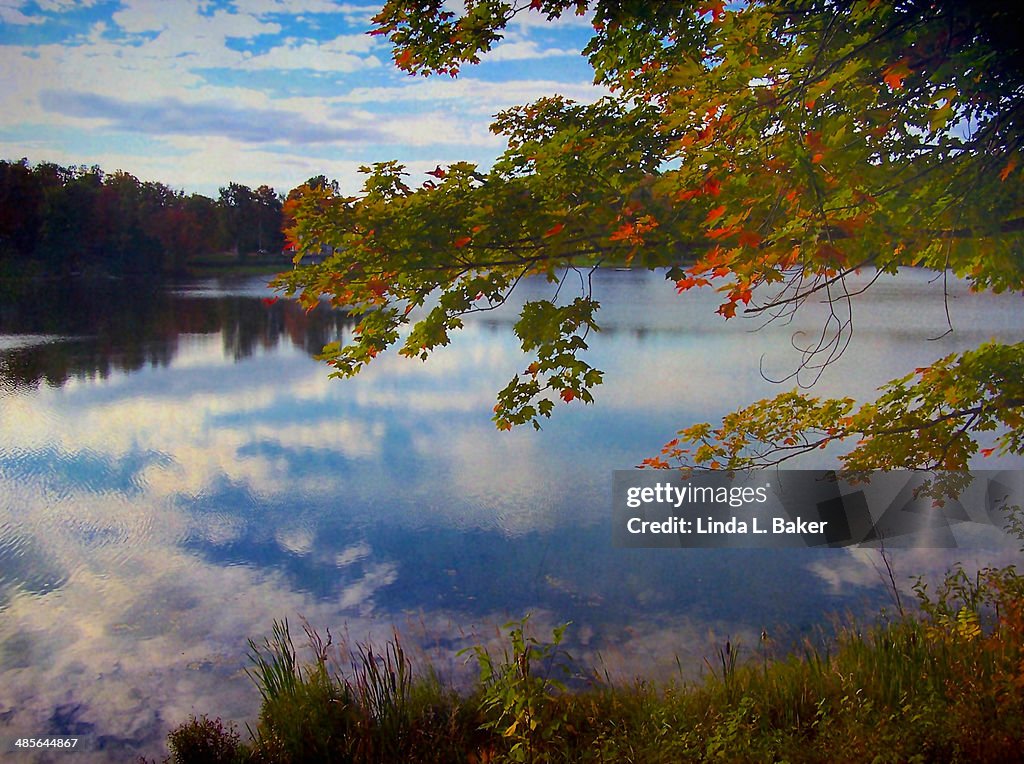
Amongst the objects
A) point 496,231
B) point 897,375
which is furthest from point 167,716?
point 897,375

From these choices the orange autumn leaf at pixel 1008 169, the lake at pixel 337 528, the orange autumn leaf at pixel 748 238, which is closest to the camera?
the orange autumn leaf at pixel 748 238

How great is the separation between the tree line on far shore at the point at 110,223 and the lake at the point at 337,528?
2915 millimetres

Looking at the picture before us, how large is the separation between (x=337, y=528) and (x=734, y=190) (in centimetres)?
572

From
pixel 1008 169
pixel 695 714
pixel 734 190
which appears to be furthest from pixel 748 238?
pixel 695 714

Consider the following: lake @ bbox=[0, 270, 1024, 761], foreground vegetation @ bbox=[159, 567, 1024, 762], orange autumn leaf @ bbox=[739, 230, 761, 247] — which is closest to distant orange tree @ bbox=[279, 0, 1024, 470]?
orange autumn leaf @ bbox=[739, 230, 761, 247]

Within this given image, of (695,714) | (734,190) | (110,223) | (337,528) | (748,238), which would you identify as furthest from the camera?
(110,223)

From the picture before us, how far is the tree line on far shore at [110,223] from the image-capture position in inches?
597

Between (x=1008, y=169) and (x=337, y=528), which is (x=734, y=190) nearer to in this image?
(x=1008, y=169)

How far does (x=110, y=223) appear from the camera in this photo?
66.3ft

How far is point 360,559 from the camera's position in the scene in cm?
682

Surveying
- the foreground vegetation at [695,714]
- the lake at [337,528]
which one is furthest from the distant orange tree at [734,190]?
the foreground vegetation at [695,714]

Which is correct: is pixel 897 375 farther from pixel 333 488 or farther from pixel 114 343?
pixel 114 343

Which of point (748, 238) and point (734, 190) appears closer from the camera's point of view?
point (748, 238)

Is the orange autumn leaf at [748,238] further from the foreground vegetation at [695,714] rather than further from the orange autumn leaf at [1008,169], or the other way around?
the foreground vegetation at [695,714]
